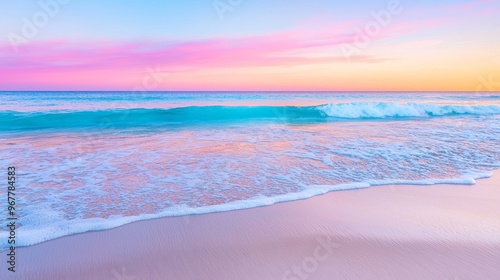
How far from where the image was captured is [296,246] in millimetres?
3689

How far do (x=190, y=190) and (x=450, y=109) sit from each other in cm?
2909

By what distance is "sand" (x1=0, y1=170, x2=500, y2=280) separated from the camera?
10.4ft

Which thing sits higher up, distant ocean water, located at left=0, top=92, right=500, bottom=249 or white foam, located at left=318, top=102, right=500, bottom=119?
white foam, located at left=318, top=102, right=500, bottom=119

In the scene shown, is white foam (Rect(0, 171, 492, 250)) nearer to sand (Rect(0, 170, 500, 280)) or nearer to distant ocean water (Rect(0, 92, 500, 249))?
distant ocean water (Rect(0, 92, 500, 249))

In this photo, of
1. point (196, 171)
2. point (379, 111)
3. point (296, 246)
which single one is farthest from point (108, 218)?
point (379, 111)

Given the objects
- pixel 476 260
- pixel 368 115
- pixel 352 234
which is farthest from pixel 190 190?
pixel 368 115

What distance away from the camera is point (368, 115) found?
956 inches

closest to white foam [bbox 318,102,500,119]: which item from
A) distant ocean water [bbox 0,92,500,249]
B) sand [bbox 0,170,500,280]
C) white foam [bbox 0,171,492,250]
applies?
distant ocean water [bbox 0,92,500,249]

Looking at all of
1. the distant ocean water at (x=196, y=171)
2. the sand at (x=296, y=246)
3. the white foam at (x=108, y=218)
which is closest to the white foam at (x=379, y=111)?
the distant ocean water at (x=196, y=171)

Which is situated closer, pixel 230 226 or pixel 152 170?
pixel 230 226

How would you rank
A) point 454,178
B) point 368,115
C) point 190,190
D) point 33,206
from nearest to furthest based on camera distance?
point 33,206 → point 190,190 → point 454,178 → point 368,115

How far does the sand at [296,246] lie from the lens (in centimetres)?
317

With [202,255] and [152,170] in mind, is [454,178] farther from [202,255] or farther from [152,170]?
[152,170]

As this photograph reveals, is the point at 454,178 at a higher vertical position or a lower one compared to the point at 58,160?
higher
